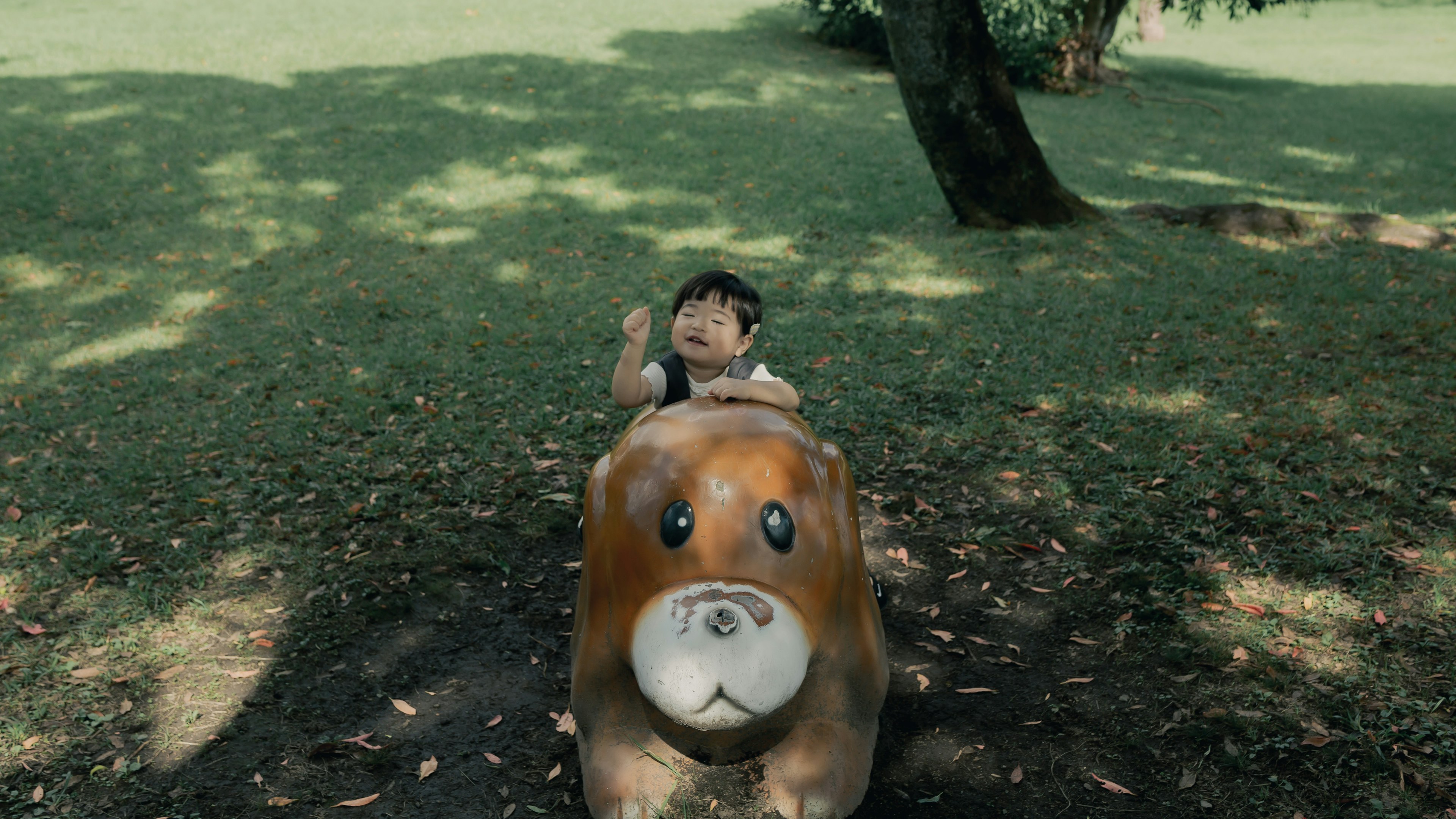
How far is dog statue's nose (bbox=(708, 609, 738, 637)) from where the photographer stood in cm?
240

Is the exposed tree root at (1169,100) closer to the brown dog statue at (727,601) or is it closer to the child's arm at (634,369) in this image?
the child's arm at (634,369)

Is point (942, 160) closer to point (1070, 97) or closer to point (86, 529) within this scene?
point (86, 529)

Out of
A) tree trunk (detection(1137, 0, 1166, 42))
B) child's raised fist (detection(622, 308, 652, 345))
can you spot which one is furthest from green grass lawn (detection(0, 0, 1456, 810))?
tree trunk (detection(1137, 0, 1166, 42))

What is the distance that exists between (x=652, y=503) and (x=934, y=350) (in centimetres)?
446

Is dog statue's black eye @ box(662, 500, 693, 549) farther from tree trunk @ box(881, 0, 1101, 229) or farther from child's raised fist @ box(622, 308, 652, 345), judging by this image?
tree trunk @ box(881, 0, 1101, 229)

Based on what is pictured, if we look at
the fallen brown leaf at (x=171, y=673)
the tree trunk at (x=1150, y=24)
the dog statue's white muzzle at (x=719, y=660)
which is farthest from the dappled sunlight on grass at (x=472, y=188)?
the tree trunk at (x=1150, y=24)

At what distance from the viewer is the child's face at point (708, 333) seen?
11.3 ft

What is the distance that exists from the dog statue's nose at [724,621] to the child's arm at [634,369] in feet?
3.74

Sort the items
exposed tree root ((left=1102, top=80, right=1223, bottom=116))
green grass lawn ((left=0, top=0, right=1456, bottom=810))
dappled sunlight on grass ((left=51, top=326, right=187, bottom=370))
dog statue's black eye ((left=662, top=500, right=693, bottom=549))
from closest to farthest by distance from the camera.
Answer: dog statue's black eye ((left=662, top=500, right=693, bottom=549)) < green grass lawn ((left=0, top=0, right=1456, bottom=810)) < dappled sunlight on grass ((left=51, top=326, right=187, bottom=370)) < exposed tree root ((left=1102, top=80, right=1223, bottom=116))

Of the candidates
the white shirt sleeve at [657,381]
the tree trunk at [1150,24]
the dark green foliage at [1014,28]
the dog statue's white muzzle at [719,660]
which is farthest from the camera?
the tree trunk at [1150,24]

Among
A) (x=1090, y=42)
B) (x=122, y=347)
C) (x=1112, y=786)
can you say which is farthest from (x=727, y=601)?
(x=1090, y=42)

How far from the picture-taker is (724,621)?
2422 millimetres

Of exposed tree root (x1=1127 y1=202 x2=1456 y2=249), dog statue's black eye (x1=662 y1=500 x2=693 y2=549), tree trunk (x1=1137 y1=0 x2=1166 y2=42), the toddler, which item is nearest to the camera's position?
dog statue's black eye (x1=662 y1=500 x2=693 y2=549)

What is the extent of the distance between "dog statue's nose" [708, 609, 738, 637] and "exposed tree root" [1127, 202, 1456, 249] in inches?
325
